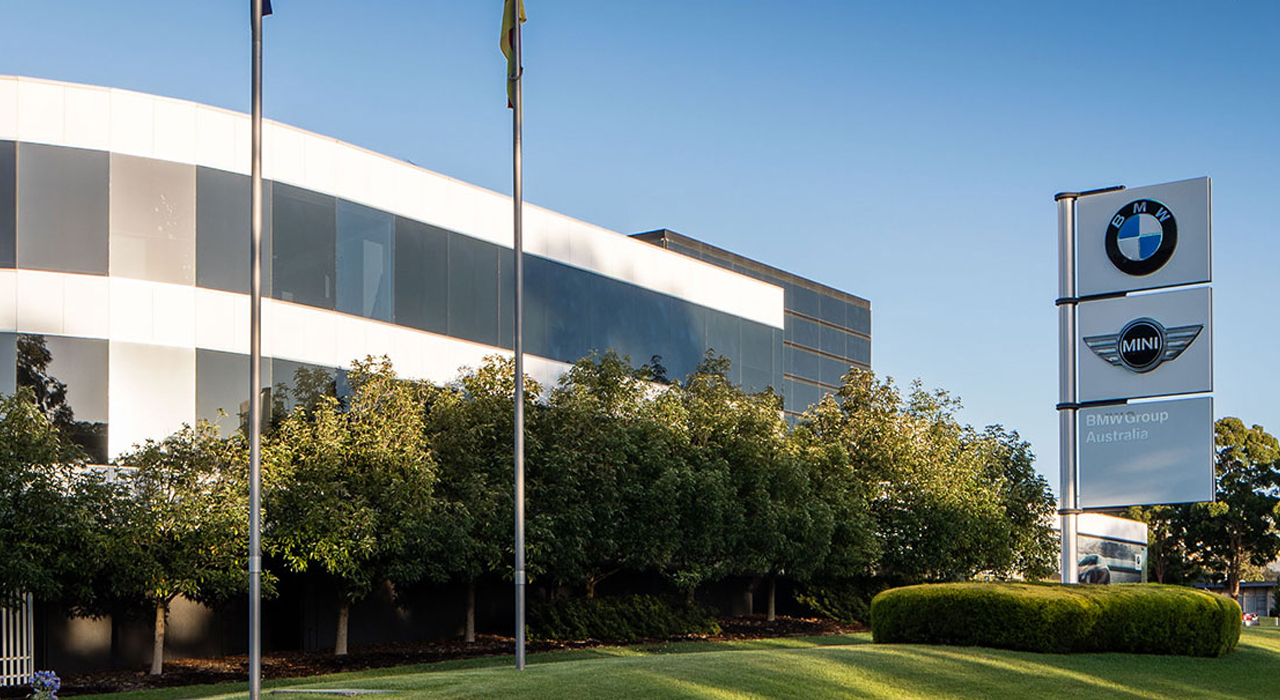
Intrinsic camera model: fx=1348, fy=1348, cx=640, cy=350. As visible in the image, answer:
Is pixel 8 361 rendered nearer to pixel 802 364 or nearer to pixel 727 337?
pixel 727 337

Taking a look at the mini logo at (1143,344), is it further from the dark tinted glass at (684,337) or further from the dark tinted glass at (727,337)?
the dark tinted glass at (727,337)

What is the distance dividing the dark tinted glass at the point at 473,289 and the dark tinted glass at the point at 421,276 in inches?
10.2

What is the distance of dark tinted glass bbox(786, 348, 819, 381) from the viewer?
315ft

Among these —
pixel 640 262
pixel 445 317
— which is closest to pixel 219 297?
pixel 445 317

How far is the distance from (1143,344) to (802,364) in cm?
7108

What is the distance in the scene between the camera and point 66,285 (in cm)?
2553

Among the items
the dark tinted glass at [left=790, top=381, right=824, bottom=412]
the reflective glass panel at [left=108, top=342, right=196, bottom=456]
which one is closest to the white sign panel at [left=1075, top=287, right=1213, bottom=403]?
the reflective glass panel at [left=108, top=342, right=196, bottom=456]

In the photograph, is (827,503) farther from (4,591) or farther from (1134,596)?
(4,591)

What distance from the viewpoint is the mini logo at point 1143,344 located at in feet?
87.0

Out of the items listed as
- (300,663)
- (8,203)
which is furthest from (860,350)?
(8,203)

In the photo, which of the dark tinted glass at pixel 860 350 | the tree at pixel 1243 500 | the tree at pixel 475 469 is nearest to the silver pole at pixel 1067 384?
the tree at pixel 475 469

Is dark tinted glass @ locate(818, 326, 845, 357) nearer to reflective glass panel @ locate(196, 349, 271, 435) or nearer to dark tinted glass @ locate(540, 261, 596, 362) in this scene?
dark tinted glass @ locate(540, 261, 596, 362)

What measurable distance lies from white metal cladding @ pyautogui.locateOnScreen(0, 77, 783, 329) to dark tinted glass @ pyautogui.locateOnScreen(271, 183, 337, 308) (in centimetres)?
35

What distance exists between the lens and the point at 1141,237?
2709 cm
